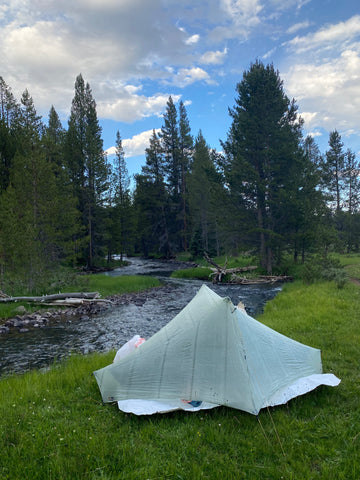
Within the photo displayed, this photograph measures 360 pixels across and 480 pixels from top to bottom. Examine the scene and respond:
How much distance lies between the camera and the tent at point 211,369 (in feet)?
15.4

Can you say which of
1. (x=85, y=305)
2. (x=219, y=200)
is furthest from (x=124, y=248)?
(x=85, y=305)

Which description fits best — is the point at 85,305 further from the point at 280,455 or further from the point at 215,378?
the point at 280,455

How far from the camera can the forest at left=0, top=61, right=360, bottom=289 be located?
1900 cm

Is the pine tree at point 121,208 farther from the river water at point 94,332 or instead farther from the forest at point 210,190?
the river water at point 94,332

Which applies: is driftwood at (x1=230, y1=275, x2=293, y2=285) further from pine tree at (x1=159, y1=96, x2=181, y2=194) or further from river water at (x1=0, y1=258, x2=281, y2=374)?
pine tree at (x1=159, y1=96, x2=181, y2=194)

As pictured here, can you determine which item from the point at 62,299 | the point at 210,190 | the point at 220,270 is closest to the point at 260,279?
the point at 220,270

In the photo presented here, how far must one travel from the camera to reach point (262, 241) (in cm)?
Result: 2606

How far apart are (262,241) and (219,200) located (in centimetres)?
553

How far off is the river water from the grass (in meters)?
3.08

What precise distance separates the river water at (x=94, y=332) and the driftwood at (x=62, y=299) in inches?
68.7

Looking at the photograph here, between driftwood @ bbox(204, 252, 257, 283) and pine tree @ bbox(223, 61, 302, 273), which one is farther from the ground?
pine tree @ bbox(223, 61, 302, 273)

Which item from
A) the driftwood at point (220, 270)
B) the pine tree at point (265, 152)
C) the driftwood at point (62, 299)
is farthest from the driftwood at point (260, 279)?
the driftwood at point (62, 299)

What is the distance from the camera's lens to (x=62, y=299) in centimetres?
1680

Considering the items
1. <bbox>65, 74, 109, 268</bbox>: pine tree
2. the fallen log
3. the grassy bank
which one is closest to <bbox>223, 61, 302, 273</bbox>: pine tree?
the fallen log
